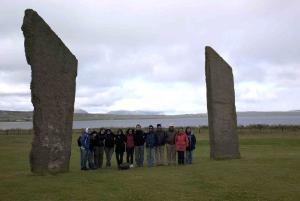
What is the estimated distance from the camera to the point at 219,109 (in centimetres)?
2320

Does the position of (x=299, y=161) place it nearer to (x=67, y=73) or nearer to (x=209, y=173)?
(x=209, y=173)

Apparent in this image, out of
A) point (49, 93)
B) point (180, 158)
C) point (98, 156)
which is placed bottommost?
point (180, 158)

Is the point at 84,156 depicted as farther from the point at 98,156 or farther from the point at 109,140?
the point at 109,140

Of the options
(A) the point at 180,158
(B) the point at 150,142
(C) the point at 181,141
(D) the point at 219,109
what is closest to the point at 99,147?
(B) the point at 150,142

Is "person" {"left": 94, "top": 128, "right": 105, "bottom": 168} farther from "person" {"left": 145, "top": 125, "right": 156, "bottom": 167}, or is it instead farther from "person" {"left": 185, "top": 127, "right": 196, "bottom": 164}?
"person" {"left": 185, "top": 127, "right": 196, "bottom": 164}

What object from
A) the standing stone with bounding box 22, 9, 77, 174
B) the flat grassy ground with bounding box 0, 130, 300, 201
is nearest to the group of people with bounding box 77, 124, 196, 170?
the flat grassy ground with bounding box 0, 130, 300, 201

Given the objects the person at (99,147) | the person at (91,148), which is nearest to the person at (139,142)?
the person at (99,147)

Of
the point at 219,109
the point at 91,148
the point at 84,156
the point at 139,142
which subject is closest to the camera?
the point at 84,156

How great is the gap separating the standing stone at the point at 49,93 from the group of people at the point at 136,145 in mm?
1910

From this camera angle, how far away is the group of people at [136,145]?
20766 mm

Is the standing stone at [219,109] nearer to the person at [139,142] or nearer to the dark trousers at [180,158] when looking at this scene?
the dark trousers at [180,158]

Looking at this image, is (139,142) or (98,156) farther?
(139,142)

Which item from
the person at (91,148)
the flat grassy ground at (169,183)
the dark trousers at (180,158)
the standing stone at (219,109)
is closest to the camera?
the flat grassy ground at (169,183)

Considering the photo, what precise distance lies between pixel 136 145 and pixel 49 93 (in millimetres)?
5359
